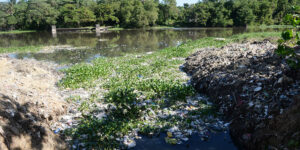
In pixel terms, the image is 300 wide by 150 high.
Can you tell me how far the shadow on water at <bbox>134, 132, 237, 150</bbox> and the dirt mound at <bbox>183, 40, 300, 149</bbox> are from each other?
0.30 m

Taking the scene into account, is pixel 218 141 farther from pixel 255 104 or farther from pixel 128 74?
pixel 128 74

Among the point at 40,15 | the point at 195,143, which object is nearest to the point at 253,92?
the point at 195,143

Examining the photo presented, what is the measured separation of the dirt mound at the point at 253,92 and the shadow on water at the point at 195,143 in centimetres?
30

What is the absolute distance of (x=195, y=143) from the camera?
5531 millimetres

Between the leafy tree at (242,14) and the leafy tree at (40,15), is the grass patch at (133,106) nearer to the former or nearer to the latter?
the leafy tree at (40,15)

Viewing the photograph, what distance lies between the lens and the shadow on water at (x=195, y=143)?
5371 millimetres

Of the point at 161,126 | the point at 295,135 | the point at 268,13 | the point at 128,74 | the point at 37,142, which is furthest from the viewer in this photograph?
the point at 268,13

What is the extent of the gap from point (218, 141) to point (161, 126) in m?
1.66

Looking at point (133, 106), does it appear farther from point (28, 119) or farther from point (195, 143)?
point (28, 119)

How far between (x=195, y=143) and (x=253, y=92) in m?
2.52

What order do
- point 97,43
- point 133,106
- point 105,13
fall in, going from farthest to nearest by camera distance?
1. point 105,13
2. point 97,43
3. point 133,106

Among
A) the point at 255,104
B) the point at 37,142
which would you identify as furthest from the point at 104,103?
the point at 255,104

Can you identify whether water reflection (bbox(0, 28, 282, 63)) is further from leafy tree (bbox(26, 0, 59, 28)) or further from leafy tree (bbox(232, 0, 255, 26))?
leafy tree (bbox(232, 0, 255, 26))

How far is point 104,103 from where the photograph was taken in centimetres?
795
